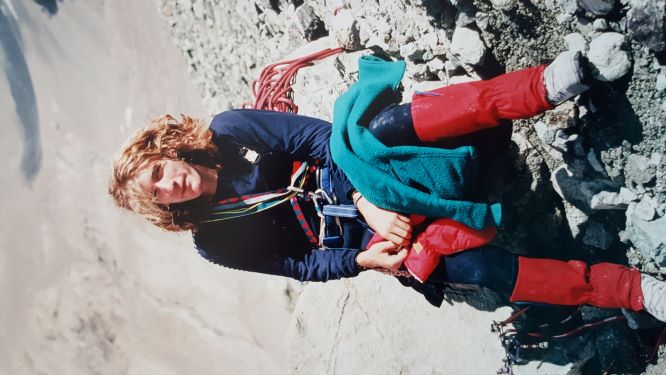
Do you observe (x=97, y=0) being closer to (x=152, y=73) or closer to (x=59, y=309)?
(x=152, y=73)

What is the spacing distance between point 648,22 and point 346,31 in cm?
205

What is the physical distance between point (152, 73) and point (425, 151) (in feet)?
17.9

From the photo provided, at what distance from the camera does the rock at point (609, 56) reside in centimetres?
163

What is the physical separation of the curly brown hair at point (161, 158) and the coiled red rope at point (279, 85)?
153 cm

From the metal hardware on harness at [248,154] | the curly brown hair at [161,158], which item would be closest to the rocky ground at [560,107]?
the metal hardware on harness at [248,154]

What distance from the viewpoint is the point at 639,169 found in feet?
6.15

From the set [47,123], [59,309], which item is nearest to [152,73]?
[47,123]

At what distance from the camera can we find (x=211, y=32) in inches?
206

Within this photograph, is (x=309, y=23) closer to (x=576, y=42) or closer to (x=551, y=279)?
(x=576, y=42)

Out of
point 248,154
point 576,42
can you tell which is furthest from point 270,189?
point 576,42

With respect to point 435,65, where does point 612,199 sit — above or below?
below

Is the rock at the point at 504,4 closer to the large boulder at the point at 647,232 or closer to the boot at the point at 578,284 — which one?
the large boulder at the point at 647,232

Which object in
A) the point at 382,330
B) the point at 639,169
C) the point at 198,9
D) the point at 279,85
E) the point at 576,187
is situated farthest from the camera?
the point at 198,9

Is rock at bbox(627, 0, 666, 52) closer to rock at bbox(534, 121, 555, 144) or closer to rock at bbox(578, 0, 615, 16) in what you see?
rock at bbox(578, 0, 615, 16)
